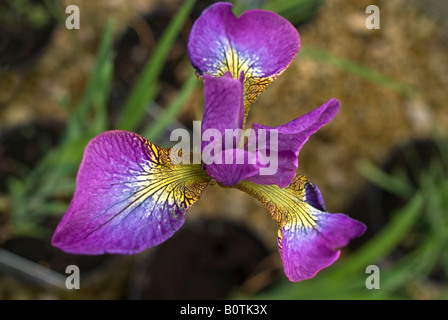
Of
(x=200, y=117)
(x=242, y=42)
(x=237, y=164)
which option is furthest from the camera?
(x=200, y=117)

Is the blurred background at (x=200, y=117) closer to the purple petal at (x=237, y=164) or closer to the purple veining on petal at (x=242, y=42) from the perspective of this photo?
the purple veining on petal at (x=242, y=42)

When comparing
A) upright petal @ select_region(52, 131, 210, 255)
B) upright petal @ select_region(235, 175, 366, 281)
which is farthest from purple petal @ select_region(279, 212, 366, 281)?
upright petal @ select_region(52, 131, 210, 255)

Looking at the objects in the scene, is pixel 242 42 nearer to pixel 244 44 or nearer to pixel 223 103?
pixel 244 44

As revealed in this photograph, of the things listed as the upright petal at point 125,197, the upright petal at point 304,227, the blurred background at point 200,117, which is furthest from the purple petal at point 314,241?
the blurred background at point 200,117

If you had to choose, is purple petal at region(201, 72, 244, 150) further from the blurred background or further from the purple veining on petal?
the blurred background

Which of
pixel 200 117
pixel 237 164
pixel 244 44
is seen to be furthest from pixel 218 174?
pixel 200 117

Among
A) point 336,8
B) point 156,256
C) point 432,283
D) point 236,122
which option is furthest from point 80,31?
point 432,283
